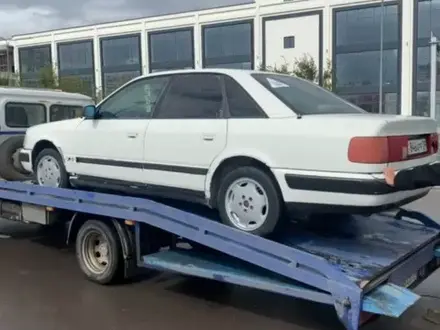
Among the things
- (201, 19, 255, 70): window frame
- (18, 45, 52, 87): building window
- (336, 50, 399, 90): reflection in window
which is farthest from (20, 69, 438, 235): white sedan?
(18, 45, 52, 87): building window

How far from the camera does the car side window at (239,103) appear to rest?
4.93 meters

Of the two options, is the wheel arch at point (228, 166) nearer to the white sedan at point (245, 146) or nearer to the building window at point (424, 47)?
the white sedan at point (245, 146)

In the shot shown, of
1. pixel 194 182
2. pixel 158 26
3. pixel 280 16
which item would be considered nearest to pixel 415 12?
pixel 280 16

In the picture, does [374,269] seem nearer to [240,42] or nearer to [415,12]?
[415,12]

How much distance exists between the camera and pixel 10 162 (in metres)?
7.72

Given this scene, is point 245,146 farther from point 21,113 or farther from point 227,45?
point 227,45

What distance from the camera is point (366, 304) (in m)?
3.80

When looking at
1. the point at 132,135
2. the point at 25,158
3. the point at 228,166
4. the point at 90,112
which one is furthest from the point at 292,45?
the point at 228,166

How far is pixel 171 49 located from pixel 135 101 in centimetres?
5121

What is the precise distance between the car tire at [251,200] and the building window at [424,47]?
1638 inches

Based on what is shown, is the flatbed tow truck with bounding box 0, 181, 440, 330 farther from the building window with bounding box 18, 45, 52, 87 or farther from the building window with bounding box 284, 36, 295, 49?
the building window with bounding box 18, 45, 52, 87

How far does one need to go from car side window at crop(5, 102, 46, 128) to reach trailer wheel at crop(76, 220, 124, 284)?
9.03 ft

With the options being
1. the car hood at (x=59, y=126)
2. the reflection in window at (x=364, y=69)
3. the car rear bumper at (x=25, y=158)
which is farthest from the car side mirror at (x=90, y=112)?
the reflection in window at (x=364, y=69)

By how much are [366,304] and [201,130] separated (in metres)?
2.15
